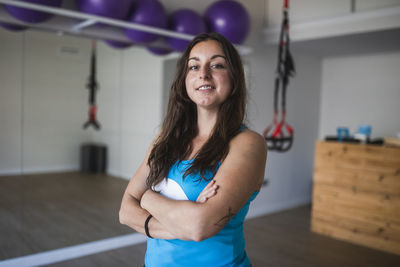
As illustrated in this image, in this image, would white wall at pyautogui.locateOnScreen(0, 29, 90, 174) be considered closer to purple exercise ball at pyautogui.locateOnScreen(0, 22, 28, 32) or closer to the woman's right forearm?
purple exercise ball at pyautogui.locateOnScreen(0, 22, 28, 32)

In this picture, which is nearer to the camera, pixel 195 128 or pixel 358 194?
pixel 195 128

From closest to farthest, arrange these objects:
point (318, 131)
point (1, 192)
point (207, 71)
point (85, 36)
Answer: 1. point (207, 71)
2. point (1, 192)
3. point (85, 36)
4. point (318, 131)

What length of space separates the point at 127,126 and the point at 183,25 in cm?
112

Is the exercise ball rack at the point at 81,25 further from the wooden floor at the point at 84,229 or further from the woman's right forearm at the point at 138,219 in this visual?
the woman's right forearm at the point at 138,219

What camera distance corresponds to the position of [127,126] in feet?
11.4

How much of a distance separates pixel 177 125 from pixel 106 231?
2.28 metres

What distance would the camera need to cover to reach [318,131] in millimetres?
5488

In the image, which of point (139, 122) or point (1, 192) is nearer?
point (1, 192)

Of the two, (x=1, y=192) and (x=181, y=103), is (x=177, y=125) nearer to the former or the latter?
(x=181, y=103)

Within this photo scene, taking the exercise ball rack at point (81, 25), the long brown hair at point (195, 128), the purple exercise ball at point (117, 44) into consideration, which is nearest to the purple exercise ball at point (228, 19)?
the exercise ball rack at point (81, 25)

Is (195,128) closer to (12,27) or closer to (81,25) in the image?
(81,25)

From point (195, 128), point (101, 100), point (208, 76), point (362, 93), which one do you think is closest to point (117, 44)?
point (101, 100)

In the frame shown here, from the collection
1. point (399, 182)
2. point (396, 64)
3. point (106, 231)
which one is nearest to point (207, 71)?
point (106, 231)

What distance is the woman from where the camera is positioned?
3.53 feet
